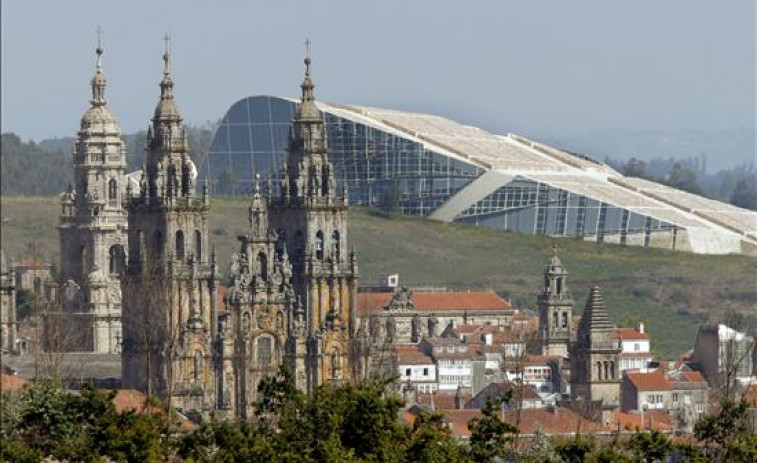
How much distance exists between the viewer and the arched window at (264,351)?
3835 inches

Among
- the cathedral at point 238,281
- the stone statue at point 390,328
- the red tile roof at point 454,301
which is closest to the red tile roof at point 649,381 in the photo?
the stone statue at point 390,328

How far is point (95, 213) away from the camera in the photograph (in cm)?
11769

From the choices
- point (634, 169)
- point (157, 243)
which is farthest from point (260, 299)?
point (634, 169)

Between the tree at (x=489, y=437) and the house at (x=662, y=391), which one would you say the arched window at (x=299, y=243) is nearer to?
the house at (x=662, y=391)

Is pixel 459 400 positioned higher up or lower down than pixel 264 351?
lower down

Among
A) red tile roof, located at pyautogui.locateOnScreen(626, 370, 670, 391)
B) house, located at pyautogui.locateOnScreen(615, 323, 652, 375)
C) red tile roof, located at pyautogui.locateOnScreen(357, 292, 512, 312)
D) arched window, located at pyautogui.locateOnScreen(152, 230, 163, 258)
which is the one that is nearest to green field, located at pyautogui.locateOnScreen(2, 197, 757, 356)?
red tile roof, located at pyautogui.locateOnScreen(357, 292, 512, 312)

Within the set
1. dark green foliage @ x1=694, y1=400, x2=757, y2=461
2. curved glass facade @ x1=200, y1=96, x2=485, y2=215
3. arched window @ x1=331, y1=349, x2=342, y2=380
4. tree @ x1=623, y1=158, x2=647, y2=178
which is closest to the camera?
dark green foliage @ x1=694, y1=400, x2=757, y2=461

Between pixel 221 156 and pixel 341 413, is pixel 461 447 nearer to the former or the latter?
pixel 341 413

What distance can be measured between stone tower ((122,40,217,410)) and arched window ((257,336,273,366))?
1.76 meters

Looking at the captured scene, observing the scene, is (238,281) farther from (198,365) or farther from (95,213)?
(95,213)

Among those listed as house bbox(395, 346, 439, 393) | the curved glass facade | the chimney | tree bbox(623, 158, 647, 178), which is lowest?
house bbox(395, 346, 439, 393)

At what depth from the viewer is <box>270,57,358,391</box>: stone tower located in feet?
324

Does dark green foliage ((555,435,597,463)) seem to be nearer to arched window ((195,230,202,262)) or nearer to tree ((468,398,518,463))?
tree ((468,398,518,463))

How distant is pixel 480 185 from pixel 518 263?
724 centimetres
